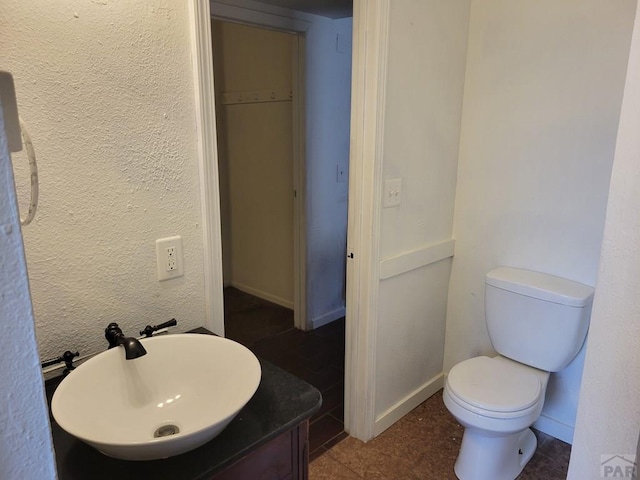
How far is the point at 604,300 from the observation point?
872 mm

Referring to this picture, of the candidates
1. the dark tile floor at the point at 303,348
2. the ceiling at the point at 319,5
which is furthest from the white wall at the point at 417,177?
the ceiling at the point at 319,5

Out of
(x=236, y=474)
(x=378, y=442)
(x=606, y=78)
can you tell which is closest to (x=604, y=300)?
(x=236, y=474)

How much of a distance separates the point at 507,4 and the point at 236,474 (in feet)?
7.06

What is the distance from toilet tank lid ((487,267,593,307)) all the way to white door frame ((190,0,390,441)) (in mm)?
589

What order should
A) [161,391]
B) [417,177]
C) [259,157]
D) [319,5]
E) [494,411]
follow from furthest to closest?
[259,157] < [319,5] < [417,177] < [494,411] < [161,391]

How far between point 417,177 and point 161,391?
1.42m

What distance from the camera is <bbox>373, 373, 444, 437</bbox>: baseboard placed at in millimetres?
2156

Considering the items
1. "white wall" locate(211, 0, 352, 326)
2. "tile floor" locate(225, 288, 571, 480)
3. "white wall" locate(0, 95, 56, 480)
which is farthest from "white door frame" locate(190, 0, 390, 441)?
"white wall" locate(211, 0, 352, 326)

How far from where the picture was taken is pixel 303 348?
3.00 metres

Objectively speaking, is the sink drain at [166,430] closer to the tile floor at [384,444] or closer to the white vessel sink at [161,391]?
the white vessel sink at [161,391]

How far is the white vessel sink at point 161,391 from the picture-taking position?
0.92 metres

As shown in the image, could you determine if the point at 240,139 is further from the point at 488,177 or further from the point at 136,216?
the point at 136,216

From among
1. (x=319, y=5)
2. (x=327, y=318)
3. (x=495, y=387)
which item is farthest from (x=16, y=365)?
(x=327, y=318)

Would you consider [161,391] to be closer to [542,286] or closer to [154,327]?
[154,327]
